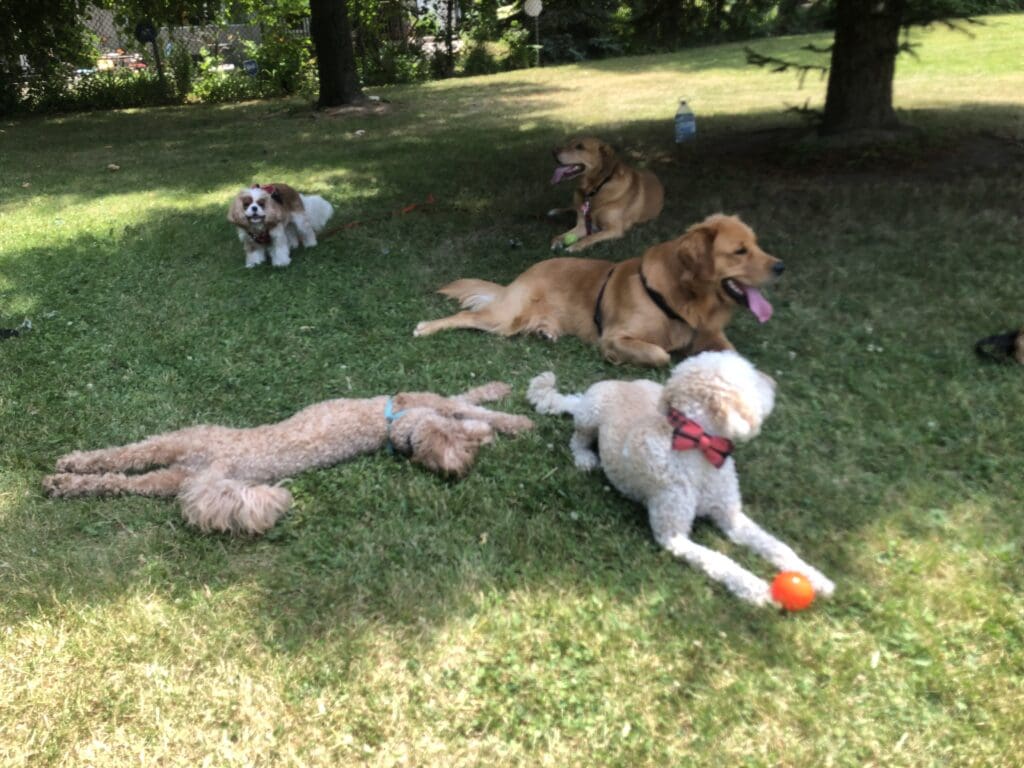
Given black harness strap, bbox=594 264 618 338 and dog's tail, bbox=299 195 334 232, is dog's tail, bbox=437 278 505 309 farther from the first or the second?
dog's tail, bbox=299 195 334 232

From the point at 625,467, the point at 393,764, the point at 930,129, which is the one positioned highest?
the point at 930,129

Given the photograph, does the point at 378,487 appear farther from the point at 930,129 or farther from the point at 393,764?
the point at 930,129

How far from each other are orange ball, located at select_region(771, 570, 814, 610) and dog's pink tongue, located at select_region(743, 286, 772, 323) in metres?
1.99

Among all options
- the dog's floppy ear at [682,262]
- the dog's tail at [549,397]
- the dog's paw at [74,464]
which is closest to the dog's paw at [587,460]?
the dog's tail at [549,397]

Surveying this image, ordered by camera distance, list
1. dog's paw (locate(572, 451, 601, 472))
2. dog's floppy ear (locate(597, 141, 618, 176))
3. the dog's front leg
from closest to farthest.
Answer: dog's paw (locate(572, 451, 601, 472)), the dog's front leg, dog's floppy ear (locate(597, 141, 618, 176))

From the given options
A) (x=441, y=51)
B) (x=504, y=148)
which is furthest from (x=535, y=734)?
(x=441, y=51)

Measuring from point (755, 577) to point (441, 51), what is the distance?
2431 cm

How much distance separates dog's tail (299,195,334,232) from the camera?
6879 mm

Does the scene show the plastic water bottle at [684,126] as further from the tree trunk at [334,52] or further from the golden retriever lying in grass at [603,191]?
the tree trunk at [334,52]

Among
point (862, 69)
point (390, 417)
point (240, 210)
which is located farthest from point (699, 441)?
point (862, 69)

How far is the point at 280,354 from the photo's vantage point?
455 centimetres

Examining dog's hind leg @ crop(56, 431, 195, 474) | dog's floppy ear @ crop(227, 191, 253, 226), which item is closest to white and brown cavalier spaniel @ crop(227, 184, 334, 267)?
dog's floppy ear @ crop(227, 191, 253, 226)

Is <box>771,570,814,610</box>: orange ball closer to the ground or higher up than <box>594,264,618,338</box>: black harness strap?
closer to the ground

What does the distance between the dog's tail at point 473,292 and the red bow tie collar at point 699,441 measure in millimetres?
2573
